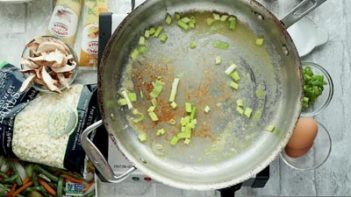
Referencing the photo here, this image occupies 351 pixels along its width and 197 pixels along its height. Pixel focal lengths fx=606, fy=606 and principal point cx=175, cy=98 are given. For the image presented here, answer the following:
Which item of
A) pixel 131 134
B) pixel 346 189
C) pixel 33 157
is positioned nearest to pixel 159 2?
pixel 131 134

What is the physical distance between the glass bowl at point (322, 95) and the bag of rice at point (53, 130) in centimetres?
37

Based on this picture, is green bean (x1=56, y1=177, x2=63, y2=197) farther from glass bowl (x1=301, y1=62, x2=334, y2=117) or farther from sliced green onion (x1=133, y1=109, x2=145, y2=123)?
glass bowl (x1=301, y1=62, x2=334, y2=117)

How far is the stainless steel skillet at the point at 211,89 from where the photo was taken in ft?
3.14

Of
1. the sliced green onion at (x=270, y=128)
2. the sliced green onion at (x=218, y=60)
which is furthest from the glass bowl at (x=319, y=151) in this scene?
the sliced green onion at (x=218, y=60)

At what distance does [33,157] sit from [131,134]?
0.63ft

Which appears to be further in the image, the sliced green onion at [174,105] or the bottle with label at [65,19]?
the bottle with label at [65,19]

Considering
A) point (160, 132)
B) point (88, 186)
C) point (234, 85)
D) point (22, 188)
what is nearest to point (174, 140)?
point (160, 132)

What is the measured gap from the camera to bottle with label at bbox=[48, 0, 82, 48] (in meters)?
1.10

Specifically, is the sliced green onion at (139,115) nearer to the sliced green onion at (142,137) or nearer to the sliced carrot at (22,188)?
the sliced green onion at (142,137)

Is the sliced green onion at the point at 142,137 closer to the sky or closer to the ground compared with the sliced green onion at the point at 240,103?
closer to the ground

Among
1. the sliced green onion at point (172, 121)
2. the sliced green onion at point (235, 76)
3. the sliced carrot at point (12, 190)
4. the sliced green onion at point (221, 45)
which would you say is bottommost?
the sliced carrot at point (12, 190)

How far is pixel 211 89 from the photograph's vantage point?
96cm

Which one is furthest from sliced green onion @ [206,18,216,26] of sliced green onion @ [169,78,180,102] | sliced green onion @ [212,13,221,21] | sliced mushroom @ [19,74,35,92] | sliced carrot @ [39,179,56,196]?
sliced carrot @ [39,179,56,196]

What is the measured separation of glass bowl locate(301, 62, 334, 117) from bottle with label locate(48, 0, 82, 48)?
1.37 feet
